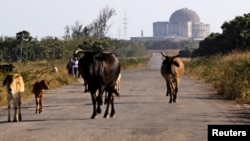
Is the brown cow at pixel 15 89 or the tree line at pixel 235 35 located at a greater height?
the tree line at pixel 235 35

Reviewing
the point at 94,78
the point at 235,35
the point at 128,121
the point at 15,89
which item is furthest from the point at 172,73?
the point at 235,35

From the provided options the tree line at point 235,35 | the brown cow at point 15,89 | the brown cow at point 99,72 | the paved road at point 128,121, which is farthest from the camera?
the tree line at point 235,35

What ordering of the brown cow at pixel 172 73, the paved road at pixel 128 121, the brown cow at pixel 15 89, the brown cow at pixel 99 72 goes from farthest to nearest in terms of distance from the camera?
the brown cow at pixel 172 73
the brown cow at pixel 15 89
the brown cow at pixel 99 72
the paved road at pixel 128 121

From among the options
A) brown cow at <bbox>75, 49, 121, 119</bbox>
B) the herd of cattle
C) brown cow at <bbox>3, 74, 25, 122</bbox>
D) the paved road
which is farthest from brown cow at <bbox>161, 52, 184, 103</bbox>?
brown cow at <bbox>3, 74, 25, 122</bbox>

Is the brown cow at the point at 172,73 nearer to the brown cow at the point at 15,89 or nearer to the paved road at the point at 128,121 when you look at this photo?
the paved road at the point at 128,121

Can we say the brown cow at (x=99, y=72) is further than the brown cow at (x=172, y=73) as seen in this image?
No

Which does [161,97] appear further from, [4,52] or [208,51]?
[208,51]

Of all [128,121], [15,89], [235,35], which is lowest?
[128,121]

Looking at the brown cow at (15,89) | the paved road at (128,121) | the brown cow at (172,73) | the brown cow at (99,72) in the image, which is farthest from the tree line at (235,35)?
the brown cow at (15,89)

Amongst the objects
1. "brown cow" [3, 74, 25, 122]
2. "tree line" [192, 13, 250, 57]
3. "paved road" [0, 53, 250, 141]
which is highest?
"tree line" [192, 13, 250, 57]

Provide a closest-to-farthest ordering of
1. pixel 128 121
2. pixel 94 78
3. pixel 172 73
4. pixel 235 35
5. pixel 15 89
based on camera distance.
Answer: pixel 128 121 → pixel 94 78 → pixel 15 89 → pixel 172 73 → pixel 235 35

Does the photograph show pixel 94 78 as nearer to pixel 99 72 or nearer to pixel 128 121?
pixel 99 72

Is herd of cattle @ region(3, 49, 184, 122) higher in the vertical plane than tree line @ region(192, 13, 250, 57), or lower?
lower

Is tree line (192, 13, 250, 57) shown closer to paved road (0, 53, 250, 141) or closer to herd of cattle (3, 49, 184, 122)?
paved road (0, 53, 250, 141)
